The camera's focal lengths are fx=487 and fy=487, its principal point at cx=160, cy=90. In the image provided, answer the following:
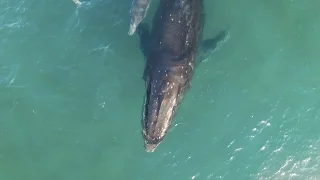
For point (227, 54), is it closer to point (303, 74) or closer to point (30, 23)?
point (303, 74)

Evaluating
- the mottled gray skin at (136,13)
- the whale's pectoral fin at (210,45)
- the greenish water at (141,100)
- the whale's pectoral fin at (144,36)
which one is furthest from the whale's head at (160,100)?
the mottled gray skin at (136,13)

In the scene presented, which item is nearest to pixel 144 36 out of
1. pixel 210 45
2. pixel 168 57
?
pixel 168 57

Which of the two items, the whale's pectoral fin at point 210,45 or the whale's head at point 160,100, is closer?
the whale's head at point 160,100

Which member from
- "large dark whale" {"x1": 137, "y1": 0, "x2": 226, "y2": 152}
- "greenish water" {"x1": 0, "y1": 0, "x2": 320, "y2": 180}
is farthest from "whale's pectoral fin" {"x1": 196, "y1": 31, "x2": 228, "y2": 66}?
"greenish water" {"x1": 0, "y1": 0, "x2": 320, "y2": 180}

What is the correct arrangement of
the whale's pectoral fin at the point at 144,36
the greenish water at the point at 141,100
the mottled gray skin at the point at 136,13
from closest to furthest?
the greenish water at the point at 141,100, the whale's pectoral fin at the point at 144,36, the mottled gray skin at the point at 136,13

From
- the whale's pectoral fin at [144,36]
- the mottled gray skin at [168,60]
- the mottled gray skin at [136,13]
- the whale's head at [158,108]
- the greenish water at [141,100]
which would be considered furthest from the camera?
the mottled gray skin at [136,13]

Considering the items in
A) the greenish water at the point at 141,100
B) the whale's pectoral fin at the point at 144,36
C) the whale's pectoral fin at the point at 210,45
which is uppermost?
the whale's pectoral fin at the point at 144,36

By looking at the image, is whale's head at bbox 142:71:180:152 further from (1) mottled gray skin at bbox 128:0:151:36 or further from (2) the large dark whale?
(1) mottled gray skin at bbox 128:0:151:36

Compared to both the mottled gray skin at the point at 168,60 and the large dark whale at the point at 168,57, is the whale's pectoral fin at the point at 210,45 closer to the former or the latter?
the large dark whale at the point at 168,57
